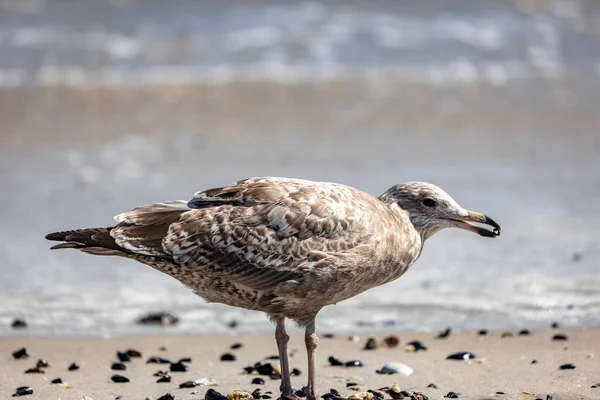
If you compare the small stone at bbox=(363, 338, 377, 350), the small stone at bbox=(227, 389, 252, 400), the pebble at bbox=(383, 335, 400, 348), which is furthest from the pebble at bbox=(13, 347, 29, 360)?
the pebble at bbox=(383, 335, 400, 348)

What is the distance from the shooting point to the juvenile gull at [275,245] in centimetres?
506

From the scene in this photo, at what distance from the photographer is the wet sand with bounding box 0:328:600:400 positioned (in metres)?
5.39

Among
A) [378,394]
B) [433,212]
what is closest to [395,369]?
[378,394]

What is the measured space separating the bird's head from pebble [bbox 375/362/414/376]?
0.77 m

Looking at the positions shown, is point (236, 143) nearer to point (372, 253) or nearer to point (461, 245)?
point (461, 245)

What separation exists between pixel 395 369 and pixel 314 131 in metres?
6.37

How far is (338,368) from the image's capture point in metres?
5.84

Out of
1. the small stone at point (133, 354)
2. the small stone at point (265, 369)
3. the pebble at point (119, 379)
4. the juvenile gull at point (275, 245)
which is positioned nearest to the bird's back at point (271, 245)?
the juvenile gull at point (275, 245)

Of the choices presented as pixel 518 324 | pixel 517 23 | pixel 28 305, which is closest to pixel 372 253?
pixel 518 324

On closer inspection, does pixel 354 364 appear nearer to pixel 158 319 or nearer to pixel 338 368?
pixel 338 368

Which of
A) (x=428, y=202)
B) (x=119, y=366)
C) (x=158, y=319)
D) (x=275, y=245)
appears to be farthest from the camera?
(x=158, y=319)

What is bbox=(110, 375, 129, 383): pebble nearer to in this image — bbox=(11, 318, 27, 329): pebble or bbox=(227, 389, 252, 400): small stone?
bbox=(227, 389, 252, 400): small stone

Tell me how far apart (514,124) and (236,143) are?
3.32 meters

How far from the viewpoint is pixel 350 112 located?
12359mm
